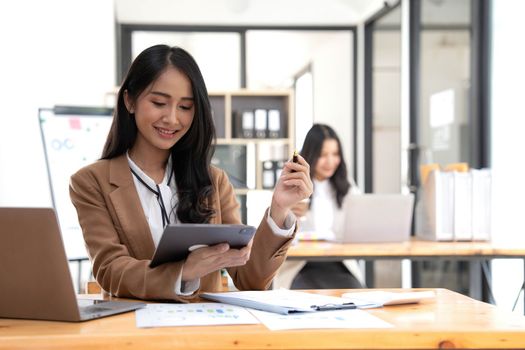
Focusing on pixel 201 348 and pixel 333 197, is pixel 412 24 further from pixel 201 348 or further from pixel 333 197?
pixel 201 348

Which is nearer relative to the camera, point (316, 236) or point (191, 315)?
point (191, 315)

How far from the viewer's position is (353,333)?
136cm

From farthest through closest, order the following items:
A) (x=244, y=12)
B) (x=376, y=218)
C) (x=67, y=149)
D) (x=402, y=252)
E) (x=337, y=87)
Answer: (x=337, y=87) → (x=244, y=12) → (x=67, y=149) → (x=376, y=218) → (x=402, y=252)

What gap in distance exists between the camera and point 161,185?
2.14m

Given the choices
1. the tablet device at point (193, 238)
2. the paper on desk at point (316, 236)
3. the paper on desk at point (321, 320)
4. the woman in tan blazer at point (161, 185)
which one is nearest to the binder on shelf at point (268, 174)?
the paper on desk at point (316, 236)

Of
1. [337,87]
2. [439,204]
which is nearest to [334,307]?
[439,204]

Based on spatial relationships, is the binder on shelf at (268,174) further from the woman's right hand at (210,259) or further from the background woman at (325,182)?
the woman's right hand at (210,259)

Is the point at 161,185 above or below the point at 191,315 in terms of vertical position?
above

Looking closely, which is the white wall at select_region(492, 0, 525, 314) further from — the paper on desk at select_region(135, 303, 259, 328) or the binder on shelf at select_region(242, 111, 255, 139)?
the paper on desk at select_region(135, 303, 259, 328)

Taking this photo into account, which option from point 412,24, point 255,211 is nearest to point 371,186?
point 412,24

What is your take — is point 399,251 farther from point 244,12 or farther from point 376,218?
point 244,12

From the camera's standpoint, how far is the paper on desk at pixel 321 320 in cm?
140

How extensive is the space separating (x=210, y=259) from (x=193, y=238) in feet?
0.37

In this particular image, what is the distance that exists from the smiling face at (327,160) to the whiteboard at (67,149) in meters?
1.26
